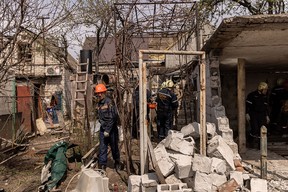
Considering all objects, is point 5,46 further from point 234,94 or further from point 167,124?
point 234,94

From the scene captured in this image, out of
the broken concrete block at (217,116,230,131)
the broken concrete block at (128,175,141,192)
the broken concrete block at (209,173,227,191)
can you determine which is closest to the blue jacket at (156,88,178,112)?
the broken concrete block at (217,116,230,131)

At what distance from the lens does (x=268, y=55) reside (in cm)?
765

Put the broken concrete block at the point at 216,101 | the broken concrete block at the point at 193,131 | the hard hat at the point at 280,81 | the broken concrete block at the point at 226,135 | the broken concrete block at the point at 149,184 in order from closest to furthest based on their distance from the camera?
the broken concrete block at the point at 149,184, the broken concrete block at the point at 193,131, the broken concrete block at the point at 226,135, the broken concrete block at the point at 216,101, the hard hat at the point at 280,81

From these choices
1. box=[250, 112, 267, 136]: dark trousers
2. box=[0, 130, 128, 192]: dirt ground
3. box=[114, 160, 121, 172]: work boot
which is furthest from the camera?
box=[250, 112, 267, 136]: dark trousers

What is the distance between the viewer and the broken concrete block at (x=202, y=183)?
4.83m

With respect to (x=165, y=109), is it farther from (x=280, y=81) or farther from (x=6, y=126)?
(x=6, y=126)

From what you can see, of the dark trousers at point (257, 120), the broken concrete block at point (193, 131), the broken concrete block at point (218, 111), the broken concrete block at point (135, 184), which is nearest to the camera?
the broken concrete block at point (135, 184)

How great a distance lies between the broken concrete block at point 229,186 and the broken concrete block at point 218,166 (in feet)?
0.92

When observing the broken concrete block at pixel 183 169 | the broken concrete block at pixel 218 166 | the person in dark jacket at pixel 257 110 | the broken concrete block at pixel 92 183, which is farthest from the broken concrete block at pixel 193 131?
the person in dark jacket at pixel 257 110

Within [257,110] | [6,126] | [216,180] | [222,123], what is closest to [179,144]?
[216,180]

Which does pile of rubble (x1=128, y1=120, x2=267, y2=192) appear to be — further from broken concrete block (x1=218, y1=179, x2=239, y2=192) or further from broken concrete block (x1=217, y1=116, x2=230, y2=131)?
broken concrete block (x1=217, y1=116, x2=230, y2=131)

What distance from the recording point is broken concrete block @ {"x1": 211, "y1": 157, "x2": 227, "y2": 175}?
16.5 feet

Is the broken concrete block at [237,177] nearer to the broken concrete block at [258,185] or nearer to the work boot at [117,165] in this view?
the broken concrete block at [258,185]

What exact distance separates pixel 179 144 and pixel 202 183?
87 centimetres
